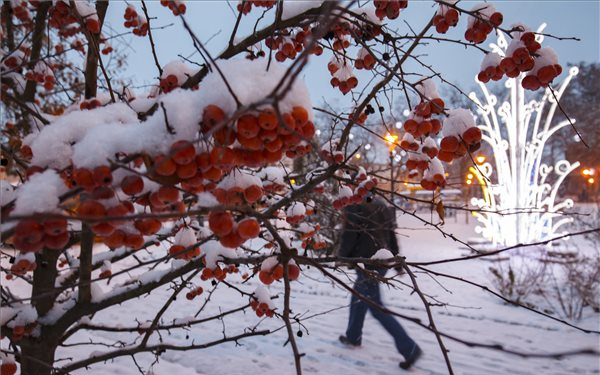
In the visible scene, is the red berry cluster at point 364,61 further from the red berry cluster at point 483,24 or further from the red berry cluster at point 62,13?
the red berry cluster at point 62,13

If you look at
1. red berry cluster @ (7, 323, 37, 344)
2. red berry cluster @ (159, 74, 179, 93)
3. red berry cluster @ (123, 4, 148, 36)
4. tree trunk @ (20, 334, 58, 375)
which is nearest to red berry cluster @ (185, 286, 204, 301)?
tree trunk @ (20, 334, 58, 375)

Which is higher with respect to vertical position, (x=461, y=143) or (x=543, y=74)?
(x=543, y=74)

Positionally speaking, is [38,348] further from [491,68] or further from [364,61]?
[491,68]

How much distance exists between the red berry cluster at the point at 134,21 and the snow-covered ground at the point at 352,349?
2097 millimetres

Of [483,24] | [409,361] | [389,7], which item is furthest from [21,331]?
[409,361]

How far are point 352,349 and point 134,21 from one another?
3.67 m

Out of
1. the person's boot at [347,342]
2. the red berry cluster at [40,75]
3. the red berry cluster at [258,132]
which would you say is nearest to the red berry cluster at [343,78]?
the red berry cluster at [258,132]

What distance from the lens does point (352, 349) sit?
13.5 ft

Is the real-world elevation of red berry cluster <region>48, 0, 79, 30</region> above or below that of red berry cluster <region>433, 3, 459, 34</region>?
below

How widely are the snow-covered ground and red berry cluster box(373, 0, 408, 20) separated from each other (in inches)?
70.3

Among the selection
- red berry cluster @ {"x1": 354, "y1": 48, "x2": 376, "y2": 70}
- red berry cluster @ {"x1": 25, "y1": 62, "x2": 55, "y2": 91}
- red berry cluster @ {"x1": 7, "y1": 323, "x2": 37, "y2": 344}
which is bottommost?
red berry cluster @ {"x1": 7, "y1": 323, "x2": 37, "y2": 344}

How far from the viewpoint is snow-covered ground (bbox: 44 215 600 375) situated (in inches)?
143

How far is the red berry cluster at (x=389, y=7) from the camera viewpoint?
179 centimetres

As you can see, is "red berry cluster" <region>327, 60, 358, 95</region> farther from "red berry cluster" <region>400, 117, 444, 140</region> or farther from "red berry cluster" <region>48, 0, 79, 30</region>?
"red berry cluster" <region>48, 0, 79, 30</region>
